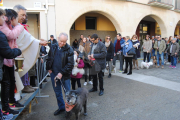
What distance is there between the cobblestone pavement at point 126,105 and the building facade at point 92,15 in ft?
20.0

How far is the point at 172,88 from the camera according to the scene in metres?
5.52

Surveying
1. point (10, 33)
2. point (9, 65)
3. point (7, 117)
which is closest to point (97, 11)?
point (10, 33)

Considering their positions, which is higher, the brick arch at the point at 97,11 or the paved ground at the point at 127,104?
the brick arch at the point at 97,11

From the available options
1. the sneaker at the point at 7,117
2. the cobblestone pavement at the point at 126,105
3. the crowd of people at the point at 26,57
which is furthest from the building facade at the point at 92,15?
the sneaker at the point at 7,117

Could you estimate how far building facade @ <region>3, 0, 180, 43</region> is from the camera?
9.97m

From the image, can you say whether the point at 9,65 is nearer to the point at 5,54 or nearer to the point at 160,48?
the point at 5,54

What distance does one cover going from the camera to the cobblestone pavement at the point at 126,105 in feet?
11.7

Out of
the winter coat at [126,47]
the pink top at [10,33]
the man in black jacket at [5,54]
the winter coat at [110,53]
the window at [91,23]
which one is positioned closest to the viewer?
the man in black jacket at [5,54]

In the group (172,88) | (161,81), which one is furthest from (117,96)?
(161,81)

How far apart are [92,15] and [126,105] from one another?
1120 cm

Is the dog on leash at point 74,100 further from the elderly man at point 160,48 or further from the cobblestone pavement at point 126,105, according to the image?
the elderly man at point 160,48

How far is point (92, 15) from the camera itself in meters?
13.8

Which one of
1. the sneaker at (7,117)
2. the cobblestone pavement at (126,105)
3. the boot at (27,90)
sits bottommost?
the cobblestone pavement at (126,105)

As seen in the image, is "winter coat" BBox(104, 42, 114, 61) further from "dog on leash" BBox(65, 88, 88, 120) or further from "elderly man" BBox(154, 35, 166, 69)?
"elderly man" BBox(154, 35, 166, 69)
